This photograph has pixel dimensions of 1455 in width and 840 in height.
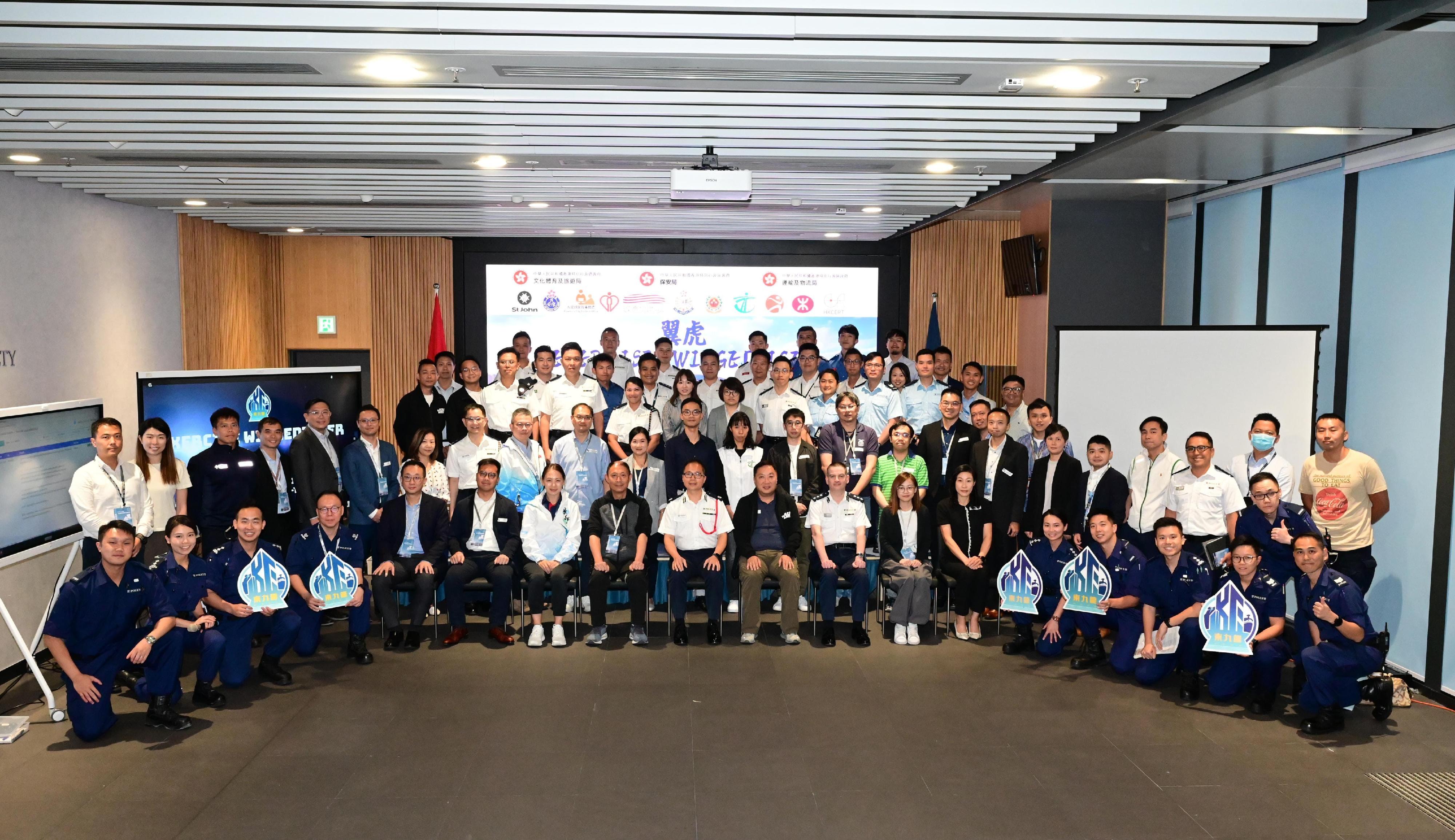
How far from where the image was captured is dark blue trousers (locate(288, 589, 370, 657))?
583cm

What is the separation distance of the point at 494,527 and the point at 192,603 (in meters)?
1.78

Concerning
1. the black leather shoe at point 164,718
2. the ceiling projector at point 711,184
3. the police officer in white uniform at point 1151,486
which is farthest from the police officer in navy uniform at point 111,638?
the police officer in white uniform at point 1151,486

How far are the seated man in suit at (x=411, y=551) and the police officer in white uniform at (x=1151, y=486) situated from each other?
4364mm

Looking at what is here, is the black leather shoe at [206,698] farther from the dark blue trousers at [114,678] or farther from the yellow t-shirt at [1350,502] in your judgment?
the yellow t-shirt at [1350,502]

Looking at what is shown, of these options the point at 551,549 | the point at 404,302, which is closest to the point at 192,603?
the point at 551,549

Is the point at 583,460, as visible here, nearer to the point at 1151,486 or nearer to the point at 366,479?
the point at 366,479

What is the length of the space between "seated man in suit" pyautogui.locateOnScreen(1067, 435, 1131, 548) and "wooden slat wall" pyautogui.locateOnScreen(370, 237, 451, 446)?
6945mm

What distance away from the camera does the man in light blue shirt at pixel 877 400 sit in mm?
7441

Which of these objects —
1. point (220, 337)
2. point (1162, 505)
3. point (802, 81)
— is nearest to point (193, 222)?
point (220, 337)

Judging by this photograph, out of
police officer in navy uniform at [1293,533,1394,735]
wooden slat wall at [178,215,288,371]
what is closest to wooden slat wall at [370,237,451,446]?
wooden slat wall at [178,215,288,371]

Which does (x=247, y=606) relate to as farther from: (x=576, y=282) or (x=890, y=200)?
(x=576, y=282)

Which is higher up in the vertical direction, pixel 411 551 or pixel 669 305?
pixel 669 305

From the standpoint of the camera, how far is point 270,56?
366 centimetres

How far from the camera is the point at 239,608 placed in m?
5.37
